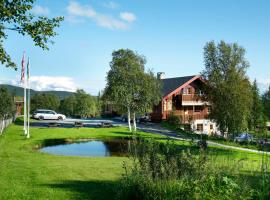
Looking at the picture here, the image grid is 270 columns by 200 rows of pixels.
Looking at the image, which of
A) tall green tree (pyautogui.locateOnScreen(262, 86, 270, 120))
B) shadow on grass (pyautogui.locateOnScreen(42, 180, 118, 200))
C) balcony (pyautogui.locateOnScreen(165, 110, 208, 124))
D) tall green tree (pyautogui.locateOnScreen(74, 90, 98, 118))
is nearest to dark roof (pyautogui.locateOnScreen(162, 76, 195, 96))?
balcony (pyautogui.locateOnScreen(165, 110, 208, 124))

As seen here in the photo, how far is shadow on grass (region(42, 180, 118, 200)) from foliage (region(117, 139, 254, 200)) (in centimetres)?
79

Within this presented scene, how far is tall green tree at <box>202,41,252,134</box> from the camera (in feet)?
149

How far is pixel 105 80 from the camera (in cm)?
5156

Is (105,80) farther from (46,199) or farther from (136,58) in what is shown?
(46,199)

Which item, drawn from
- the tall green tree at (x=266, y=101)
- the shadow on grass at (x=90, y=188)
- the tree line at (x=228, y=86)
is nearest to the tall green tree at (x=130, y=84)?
the tree line at (x=228, y=86)

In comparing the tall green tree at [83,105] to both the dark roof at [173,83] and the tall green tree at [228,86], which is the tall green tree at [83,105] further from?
the tall green tree at [228,86]

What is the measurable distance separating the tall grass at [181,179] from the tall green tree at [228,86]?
111 ft

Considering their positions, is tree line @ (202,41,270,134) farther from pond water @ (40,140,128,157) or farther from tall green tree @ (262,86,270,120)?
tall green tree @ (262,86,270,120)

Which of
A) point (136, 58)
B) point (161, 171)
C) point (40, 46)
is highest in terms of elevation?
point (136, 58)

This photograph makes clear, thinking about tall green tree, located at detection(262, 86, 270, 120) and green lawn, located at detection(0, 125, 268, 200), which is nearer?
green lawn, located at detection(0, 125, 268, 200)

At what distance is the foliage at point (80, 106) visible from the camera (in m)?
86.8

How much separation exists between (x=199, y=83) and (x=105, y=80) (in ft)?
71.6

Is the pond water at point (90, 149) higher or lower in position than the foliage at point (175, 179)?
lower

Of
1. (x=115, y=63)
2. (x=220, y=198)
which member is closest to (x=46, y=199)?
(x=220, y=198)
